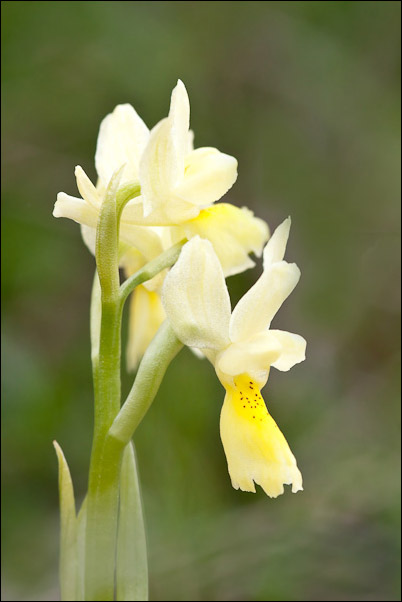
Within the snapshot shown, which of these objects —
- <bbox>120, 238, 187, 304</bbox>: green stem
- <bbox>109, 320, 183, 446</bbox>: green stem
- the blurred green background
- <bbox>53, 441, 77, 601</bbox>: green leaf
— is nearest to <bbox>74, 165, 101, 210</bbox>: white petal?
<bbox>120, 238, 187, 304</bbox>: green stem

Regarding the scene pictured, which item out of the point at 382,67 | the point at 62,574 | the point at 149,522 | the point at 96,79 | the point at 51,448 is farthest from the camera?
the point at 382,67

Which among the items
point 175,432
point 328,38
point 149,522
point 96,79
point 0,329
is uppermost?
point 328,38

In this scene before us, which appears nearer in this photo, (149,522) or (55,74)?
(149,522)

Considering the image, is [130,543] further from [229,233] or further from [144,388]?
[229,233]

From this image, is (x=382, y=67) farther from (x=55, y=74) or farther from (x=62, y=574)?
(x=62, y=574)

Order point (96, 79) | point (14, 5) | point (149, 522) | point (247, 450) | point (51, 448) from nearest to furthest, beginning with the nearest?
1. point (247, 450)
2. point (149, 522)
3. point (51, 448)
4. point (14, 5)
5. point (96, 79)

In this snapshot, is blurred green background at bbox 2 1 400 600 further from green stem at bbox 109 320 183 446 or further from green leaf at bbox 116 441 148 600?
green stem at bbox 109 320 183 446

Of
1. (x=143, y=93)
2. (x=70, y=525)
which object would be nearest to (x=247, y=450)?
(x=70, y=525)
